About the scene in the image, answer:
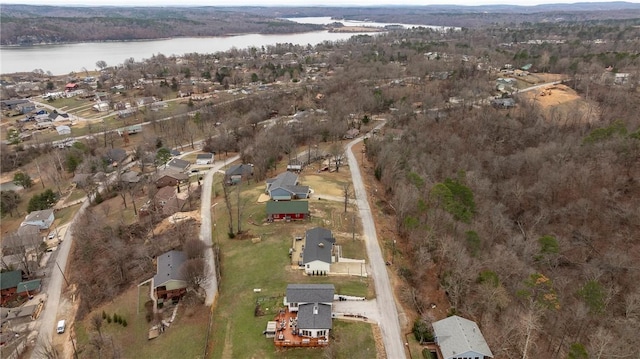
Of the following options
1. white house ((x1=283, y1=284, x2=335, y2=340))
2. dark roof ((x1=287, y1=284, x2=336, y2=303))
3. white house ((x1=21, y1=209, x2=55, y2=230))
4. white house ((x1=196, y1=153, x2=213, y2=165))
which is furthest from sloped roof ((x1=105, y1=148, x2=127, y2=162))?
dark roof ((x1=287, y1=284, x2=336, y2=303))

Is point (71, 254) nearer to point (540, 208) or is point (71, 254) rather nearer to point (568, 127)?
point (540, 208)

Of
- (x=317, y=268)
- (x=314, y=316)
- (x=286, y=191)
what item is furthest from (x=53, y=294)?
(x=314, y=316)

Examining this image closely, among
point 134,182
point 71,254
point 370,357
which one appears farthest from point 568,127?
point 71,254

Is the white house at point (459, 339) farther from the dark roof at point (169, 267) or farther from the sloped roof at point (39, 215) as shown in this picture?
the sloped roof at point (39, 215)

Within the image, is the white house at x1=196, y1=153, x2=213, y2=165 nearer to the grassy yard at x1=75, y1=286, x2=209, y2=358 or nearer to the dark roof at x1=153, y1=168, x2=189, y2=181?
the dark roof at x1=153, y1=168, x2=189, y2=181

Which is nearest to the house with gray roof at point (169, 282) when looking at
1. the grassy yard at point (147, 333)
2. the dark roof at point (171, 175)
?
the grassy yard at point (147, 333)

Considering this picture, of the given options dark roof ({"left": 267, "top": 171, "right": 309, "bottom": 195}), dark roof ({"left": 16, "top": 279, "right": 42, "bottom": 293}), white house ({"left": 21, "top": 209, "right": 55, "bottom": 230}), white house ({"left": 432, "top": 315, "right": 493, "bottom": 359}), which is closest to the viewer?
white house ({"left": 432, "top": 315, "right": 493, "bottom": 359})
